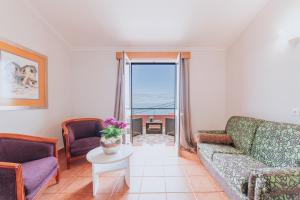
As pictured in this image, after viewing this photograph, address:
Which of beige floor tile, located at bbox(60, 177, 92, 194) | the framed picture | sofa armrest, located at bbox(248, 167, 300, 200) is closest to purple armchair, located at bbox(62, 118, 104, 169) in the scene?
beige floor tile, located at bbox(60, 177, 92, 194)

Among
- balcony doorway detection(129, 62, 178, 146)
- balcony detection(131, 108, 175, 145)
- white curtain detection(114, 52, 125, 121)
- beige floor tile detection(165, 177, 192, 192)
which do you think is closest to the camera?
beige floor tile detection(165, 177, 192, 192)

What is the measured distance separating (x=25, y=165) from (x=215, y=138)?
2.89 metres

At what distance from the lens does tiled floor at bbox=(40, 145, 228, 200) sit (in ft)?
7.11

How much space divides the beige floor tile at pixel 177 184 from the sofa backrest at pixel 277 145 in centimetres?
102

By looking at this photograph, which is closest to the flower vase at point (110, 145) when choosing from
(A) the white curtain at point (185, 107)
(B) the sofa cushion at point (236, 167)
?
(B) the sofa cushion at point (236, 167)

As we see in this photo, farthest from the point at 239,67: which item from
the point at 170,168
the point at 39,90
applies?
the point at 39,90

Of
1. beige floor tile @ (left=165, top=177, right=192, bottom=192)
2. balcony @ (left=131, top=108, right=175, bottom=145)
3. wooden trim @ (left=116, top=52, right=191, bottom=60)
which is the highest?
wooden trim @ (left=116, top=52, right=191, bottom=60)

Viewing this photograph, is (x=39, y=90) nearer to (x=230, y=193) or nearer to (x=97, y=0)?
(x=97, y=0)

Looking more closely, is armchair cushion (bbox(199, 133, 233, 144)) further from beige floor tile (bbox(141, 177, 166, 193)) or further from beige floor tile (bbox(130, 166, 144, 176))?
beige floor tile (bbox(130, 166, 144, 176))

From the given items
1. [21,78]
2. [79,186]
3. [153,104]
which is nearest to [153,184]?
[79,186]

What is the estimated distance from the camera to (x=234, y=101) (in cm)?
372

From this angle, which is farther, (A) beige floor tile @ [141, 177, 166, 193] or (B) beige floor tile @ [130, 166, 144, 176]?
(B) beige floor tile @ [130, 166, 144, 176]

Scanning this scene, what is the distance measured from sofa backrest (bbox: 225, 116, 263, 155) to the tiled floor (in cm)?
71

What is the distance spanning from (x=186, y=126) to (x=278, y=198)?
258 centimetres
